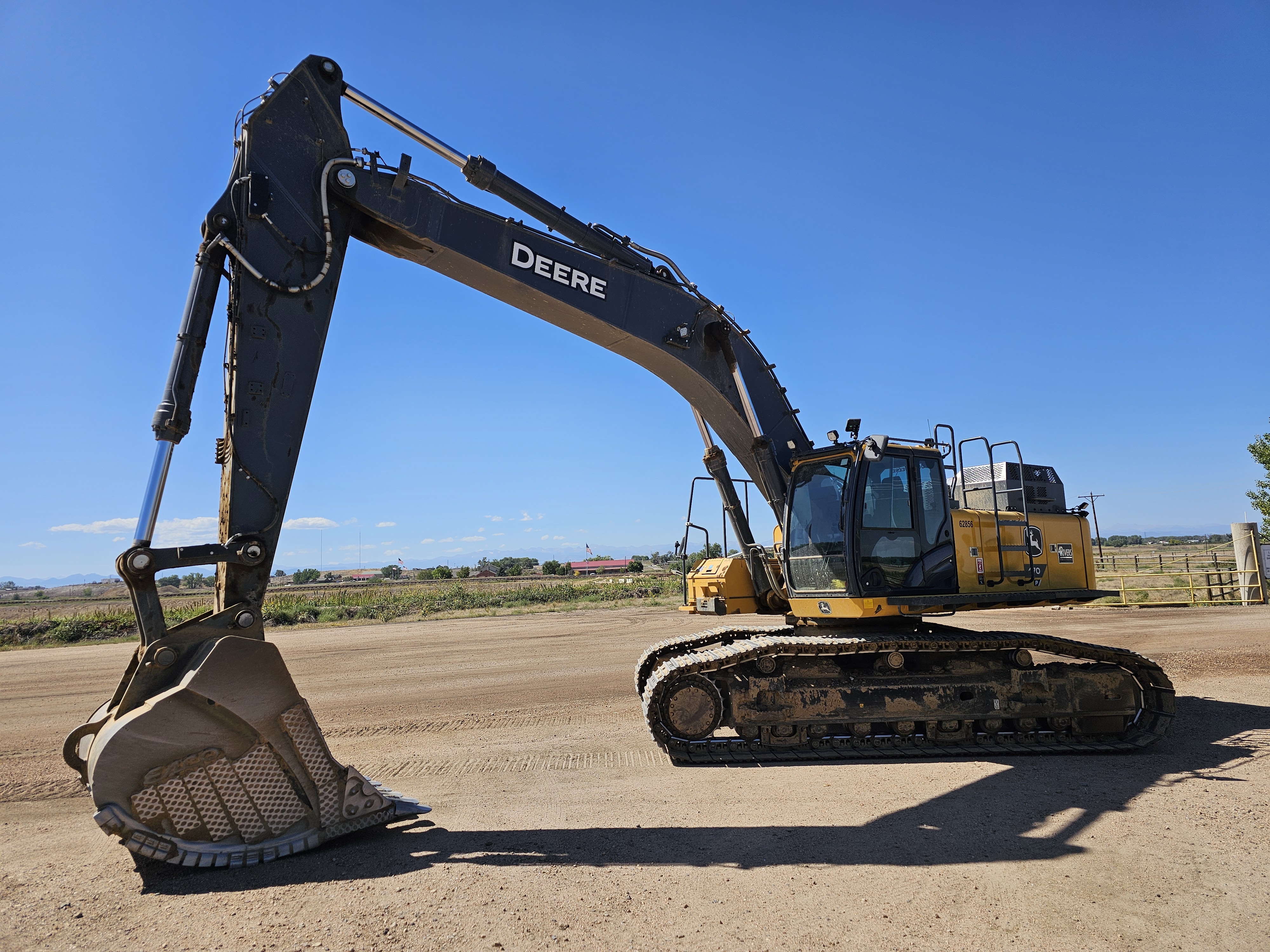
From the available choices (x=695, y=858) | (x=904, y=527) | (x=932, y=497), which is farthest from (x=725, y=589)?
(x=695, y=858)

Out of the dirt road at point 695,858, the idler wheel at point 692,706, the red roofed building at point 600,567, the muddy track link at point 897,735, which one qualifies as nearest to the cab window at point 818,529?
the muddy track link at point 897,735

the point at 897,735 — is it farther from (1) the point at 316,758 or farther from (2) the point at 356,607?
(2) the point at 356,607

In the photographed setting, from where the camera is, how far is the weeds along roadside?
88.8 ft

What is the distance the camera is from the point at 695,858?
518cm

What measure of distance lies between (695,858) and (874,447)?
450 centimetres

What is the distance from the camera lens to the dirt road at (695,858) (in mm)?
4203

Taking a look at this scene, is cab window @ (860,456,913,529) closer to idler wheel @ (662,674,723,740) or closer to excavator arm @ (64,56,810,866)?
idler wheel @ (662,674,723,740)

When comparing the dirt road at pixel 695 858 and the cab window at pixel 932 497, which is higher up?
the cab window at pixel 932 497

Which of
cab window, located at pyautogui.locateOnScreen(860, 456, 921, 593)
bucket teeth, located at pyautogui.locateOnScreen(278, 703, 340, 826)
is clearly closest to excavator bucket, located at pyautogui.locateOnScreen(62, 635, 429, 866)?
bucket teeth, located at pyautogui.locateOnScreen(278, 703, 340, 826)

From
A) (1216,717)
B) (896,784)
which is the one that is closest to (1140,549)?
(1216,717)

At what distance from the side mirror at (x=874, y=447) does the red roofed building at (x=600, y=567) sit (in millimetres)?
75545

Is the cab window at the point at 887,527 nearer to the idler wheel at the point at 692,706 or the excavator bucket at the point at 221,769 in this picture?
the idler wheel at the point at 692,706

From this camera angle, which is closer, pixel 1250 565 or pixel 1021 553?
pixel 1021 553

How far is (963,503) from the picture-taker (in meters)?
8.85
